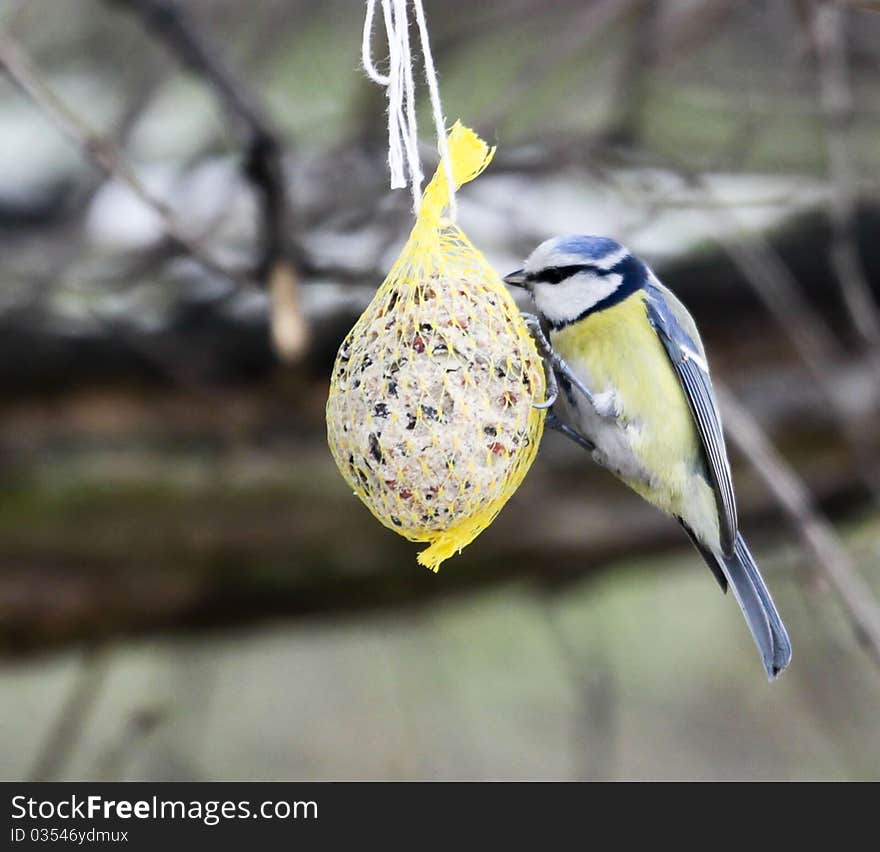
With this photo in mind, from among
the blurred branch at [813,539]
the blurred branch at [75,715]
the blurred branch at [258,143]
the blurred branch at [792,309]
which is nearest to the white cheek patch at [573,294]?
the blurred branch at [813,539]

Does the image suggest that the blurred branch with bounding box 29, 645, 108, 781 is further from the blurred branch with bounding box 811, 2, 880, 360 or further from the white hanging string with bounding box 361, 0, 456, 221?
the blurred branch with bounding box 811, 2, 880, 360

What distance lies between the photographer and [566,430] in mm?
1872

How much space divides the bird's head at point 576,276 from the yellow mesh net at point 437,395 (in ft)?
0.42

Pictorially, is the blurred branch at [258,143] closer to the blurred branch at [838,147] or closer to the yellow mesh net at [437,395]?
the yellow mesh net at [437,395]

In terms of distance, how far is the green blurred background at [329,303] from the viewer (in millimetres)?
2711

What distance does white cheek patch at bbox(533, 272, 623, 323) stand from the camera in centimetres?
184

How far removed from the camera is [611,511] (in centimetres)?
307

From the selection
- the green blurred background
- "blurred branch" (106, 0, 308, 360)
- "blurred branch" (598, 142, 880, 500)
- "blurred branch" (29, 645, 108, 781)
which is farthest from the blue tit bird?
"blurred branch" (29, 645, 108, 781)

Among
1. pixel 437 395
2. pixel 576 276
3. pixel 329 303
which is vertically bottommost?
pixel 329 303

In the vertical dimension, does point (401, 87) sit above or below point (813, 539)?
above

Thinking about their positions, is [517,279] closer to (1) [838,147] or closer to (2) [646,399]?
(2) [646,399]

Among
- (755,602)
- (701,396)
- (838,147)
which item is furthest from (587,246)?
(838,147)

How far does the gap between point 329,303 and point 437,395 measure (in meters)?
1.27
